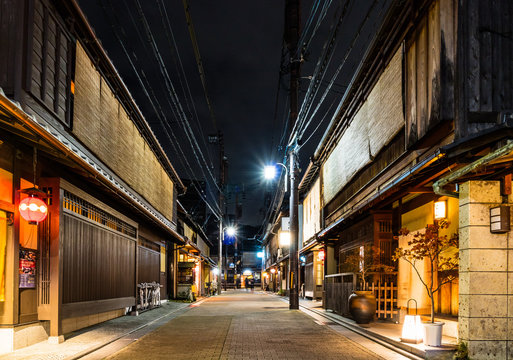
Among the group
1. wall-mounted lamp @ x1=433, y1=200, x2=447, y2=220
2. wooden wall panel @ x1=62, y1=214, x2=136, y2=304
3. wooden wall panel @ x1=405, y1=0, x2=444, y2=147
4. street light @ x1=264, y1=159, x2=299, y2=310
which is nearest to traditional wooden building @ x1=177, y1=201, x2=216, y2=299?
street light @ x1=264, y1=159, x2=299, y2=310

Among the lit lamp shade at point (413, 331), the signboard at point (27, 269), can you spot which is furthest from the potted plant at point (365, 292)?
the signboard at point (27, 269)

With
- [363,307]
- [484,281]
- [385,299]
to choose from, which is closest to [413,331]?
[484,281]

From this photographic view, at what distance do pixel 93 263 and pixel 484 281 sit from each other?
37.8 ft

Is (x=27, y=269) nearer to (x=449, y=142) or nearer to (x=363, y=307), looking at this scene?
(x=449, y=142)

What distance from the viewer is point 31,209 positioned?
404 inches

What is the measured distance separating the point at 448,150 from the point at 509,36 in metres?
3.26

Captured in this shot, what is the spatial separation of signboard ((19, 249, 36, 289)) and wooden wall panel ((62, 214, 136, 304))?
3.51 ft

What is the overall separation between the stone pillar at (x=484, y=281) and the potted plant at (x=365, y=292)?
6876 mm

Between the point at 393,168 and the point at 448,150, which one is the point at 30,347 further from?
the point at 393,168

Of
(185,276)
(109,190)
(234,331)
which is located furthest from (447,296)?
(185,276)

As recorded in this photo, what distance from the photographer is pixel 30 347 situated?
1079cm

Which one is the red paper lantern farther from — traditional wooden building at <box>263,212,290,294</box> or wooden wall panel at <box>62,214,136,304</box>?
traditional wooden building at <box>263,212,290,294</box>

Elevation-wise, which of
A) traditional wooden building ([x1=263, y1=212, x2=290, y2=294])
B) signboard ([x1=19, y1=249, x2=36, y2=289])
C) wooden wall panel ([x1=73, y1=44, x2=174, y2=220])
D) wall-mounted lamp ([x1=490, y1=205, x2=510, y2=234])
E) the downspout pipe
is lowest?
traditional wooden building ([x1=263, y1=212, x2=290, y2=294])

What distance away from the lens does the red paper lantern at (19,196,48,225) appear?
1023 cm
